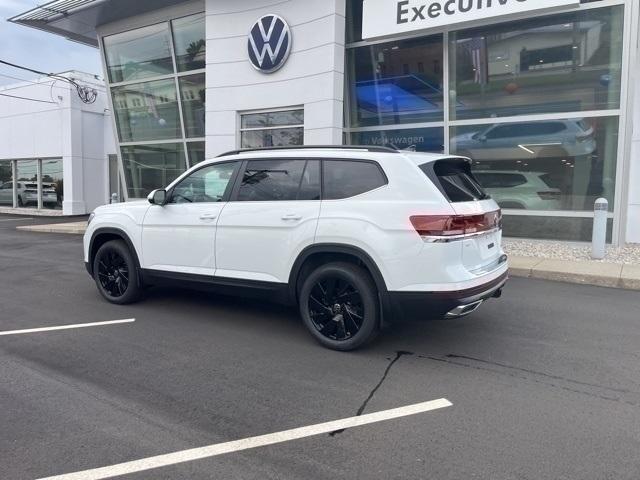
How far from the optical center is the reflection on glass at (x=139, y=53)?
15711mm

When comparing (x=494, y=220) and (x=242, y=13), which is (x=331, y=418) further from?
(x=242, y=13)

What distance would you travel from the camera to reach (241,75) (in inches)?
527

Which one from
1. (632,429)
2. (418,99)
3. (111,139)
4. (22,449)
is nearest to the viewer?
(22,449)

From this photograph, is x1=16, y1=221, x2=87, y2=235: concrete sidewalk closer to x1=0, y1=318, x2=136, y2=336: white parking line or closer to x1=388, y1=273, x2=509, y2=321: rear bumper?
x1=0, y1=318, x2=136, y2=336: white parking line

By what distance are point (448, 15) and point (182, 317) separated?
8.23 meters

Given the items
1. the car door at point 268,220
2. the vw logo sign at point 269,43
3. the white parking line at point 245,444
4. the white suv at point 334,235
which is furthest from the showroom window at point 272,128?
the white parking line at point 245,444

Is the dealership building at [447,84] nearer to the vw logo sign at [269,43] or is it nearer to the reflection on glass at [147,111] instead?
the vw logo sign at [269,43]

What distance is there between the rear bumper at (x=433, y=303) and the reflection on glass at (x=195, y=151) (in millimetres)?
12205

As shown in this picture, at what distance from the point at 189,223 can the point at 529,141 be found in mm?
8092

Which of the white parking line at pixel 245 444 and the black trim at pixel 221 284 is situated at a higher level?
the black trim at pixel 221 284

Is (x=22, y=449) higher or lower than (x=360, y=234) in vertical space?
lower

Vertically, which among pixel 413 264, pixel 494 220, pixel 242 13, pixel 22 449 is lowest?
pixel 22 449

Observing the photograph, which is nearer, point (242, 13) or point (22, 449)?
point (22, 449)

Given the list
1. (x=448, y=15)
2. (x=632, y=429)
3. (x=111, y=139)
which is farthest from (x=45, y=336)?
(x=111, y=139)
